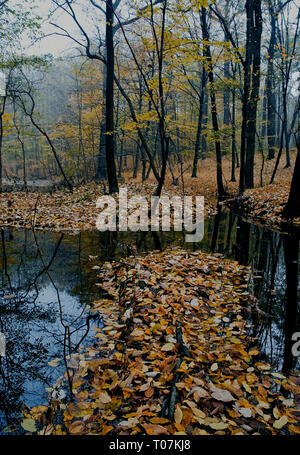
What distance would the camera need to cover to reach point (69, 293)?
378cm

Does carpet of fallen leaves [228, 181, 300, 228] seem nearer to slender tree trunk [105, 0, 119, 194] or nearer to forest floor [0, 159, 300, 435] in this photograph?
forest floor [0, 159, 300, 435]

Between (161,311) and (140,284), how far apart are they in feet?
2.54

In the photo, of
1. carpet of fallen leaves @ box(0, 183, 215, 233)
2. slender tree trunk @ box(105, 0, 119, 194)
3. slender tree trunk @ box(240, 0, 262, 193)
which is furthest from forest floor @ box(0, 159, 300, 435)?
slender tree trunk @ box(240, 0, 262, 193)

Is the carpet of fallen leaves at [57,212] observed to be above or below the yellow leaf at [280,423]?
above

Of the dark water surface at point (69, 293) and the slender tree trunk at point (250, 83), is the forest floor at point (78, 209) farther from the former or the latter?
the slender tree trunk at point (250, 83)

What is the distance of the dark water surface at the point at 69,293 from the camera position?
232cm

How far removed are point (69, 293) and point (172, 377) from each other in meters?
2.09

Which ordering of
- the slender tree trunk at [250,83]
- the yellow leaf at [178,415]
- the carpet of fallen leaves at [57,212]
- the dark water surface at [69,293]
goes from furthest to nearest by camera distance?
1. the slender tree trunk at [250,83]
2. the carpet of fallen leaves at [57,212]
3. the dark water surface at [69,293]
4. the yellow leaf at [178,415]

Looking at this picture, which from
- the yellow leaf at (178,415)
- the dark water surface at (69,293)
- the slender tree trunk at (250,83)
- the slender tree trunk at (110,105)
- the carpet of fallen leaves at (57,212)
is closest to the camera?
the yellow leaf at (178,415)

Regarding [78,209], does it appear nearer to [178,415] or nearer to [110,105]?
[110,105]

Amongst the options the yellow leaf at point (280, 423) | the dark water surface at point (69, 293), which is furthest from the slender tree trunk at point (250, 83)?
the yellow leaf at point (280, 423)

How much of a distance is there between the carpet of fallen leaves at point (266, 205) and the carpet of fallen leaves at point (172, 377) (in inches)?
189
